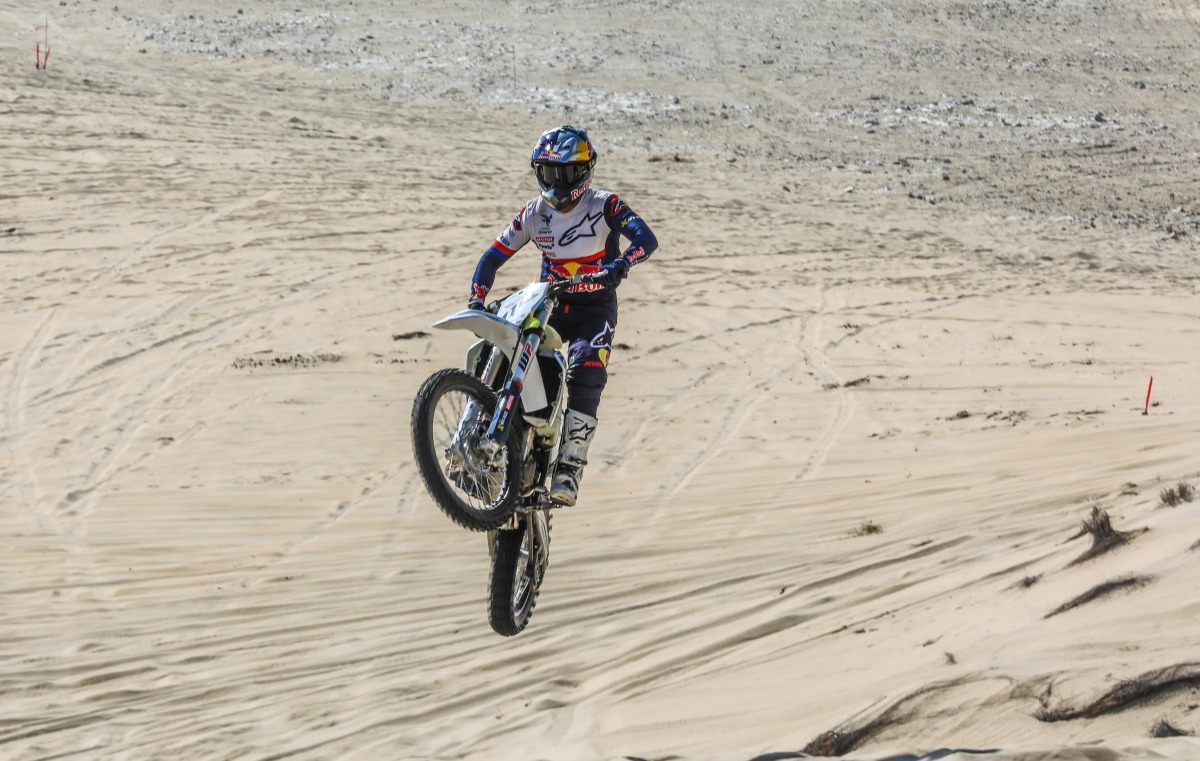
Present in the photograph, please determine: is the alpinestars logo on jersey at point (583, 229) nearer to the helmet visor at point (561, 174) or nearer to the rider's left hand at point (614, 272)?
the helmet visor at point (561, 174)

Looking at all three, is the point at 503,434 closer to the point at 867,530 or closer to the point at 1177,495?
the point at 867,530

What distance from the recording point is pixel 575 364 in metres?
6.18

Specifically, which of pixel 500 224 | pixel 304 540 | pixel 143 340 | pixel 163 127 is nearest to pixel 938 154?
pixel 500 224

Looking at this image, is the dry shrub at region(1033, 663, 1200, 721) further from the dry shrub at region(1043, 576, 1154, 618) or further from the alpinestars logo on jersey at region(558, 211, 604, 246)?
the alpinestars logo on jersey at region(558, 211, 604, 246)

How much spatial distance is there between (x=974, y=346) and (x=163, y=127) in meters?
11.0

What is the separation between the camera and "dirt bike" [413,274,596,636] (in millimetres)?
5086

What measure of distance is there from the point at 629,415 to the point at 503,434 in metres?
4.87

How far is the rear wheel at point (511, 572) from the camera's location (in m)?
5.59

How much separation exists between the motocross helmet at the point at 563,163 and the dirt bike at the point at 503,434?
526 millimetres

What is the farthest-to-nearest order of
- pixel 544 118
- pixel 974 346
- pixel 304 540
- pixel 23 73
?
pixel 544 118 → pixel 23 73 → pixel 974 346 → pixel 304 540

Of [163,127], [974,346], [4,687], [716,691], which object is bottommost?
[4,687]

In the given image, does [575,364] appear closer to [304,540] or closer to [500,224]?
[304,540]

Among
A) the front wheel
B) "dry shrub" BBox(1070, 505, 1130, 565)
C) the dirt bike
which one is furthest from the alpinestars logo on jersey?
"dry shrub" BBox(1070, 505, 1130, 565)

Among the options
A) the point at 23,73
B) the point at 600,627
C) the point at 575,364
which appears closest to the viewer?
the point at 575,364
